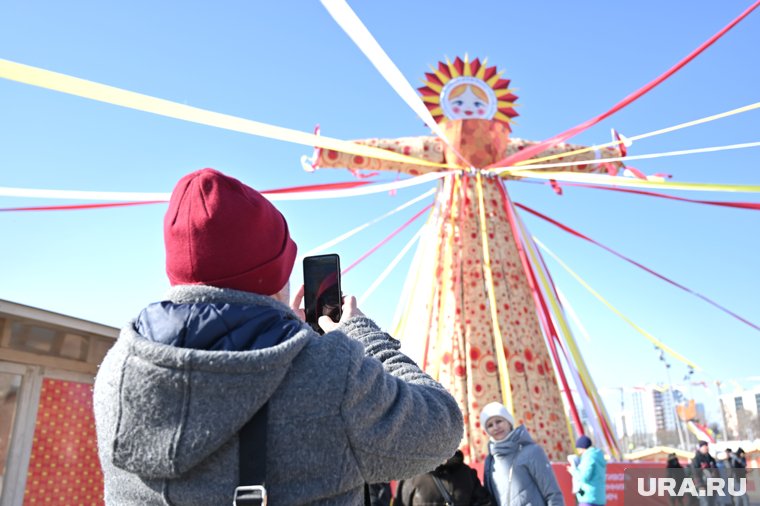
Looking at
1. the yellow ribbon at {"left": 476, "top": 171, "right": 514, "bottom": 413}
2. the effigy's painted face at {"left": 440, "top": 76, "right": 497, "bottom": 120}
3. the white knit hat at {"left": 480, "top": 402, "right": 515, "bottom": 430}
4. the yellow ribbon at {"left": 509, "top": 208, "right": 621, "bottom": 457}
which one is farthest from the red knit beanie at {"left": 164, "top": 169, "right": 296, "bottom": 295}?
the effigy's painted face at {"left": 440, "top": 76, "right": 497, "bottom": 120}

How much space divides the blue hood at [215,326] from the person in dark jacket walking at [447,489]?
2400 mm

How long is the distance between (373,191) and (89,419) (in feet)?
10.9

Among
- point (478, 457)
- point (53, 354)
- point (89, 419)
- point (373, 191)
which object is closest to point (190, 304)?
point (53, 354)

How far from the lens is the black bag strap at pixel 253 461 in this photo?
0.77 m

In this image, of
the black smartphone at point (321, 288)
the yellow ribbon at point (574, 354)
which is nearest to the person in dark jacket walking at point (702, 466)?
the yellow ribbon at point (574, 354)


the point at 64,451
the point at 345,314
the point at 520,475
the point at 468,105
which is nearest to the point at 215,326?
the point at 345,314

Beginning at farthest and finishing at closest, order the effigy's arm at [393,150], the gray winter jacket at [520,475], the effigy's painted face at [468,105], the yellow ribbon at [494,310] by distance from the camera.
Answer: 1. the effigy's painted face at [468,105]
2. the effigy's arm at [393,150]
3. the yellow ribbon at [494,310]
4. the gray winter jacket at [520,475]

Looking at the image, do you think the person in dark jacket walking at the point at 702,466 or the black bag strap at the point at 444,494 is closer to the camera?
the black bag strap at the point at 444,494

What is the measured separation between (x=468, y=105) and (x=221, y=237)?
7.32 metres

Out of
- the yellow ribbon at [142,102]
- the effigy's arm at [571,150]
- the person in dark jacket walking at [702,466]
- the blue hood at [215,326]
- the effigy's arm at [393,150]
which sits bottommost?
the person in dark jacket walking at [702,466]

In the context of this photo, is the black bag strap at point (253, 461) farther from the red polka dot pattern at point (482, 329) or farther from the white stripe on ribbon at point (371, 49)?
the red polka dot pattern at point (482, 329)

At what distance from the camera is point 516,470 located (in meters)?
3.20

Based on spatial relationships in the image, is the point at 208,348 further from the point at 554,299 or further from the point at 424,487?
the point at 554,299

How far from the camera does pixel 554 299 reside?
279 inches
